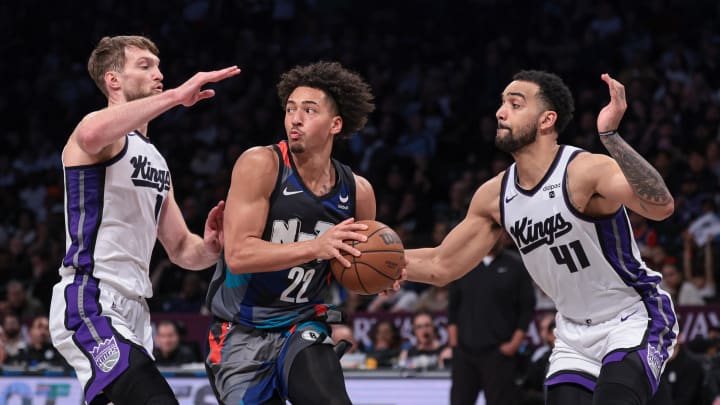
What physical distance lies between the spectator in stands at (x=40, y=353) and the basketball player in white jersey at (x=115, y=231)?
4.89m

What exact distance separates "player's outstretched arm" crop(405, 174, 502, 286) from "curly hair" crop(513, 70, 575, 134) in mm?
493

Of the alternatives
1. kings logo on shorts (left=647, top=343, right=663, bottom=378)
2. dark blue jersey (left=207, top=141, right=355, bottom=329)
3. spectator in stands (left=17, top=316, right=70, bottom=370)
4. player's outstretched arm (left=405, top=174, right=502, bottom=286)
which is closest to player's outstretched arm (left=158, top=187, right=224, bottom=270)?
dark blue jersey (left=207, top=141, right=355, bottom=329)

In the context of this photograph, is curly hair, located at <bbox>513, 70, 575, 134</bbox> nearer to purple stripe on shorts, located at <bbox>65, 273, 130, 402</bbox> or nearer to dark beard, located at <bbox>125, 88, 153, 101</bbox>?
dark beard, located at <bbox>125, 88, 153, 101</bbox>

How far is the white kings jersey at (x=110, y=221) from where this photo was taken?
5.12 m

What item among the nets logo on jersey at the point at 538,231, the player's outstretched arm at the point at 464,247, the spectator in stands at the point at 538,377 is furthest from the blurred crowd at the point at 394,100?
the nets logo on jersey at the point at 538,231

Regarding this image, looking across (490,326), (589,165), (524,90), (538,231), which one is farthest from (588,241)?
(490,326)

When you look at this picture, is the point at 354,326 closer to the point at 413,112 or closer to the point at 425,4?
the point at 413,112

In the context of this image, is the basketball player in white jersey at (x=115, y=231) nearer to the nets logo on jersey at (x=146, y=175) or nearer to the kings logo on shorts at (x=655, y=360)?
the nets logo on jersey at (x=146, y=175)

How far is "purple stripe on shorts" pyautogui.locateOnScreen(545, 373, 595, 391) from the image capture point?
534 cm

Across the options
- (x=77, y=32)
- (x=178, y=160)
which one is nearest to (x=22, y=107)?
(x=77, y=32)

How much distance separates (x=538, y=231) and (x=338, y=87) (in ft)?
4.32

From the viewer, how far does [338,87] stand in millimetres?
5570

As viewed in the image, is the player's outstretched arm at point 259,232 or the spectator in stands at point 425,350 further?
the spectator in stands at point 425,350

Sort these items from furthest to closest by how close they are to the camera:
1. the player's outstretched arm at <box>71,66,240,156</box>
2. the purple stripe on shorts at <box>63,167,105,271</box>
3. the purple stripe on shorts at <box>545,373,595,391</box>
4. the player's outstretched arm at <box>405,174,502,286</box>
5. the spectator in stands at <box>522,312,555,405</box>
A: the spectator in stands at <box>522,312,555,405</box> → the player's outstretched arm at <box>405,174,502,286</box> → the purple stripe on shorts at <box>545,373,595,391</box> → the purple stripe on shorts at <box>63,167,105,271</box> → the player's outstretched arm at <box>71,66,240,156</box>
